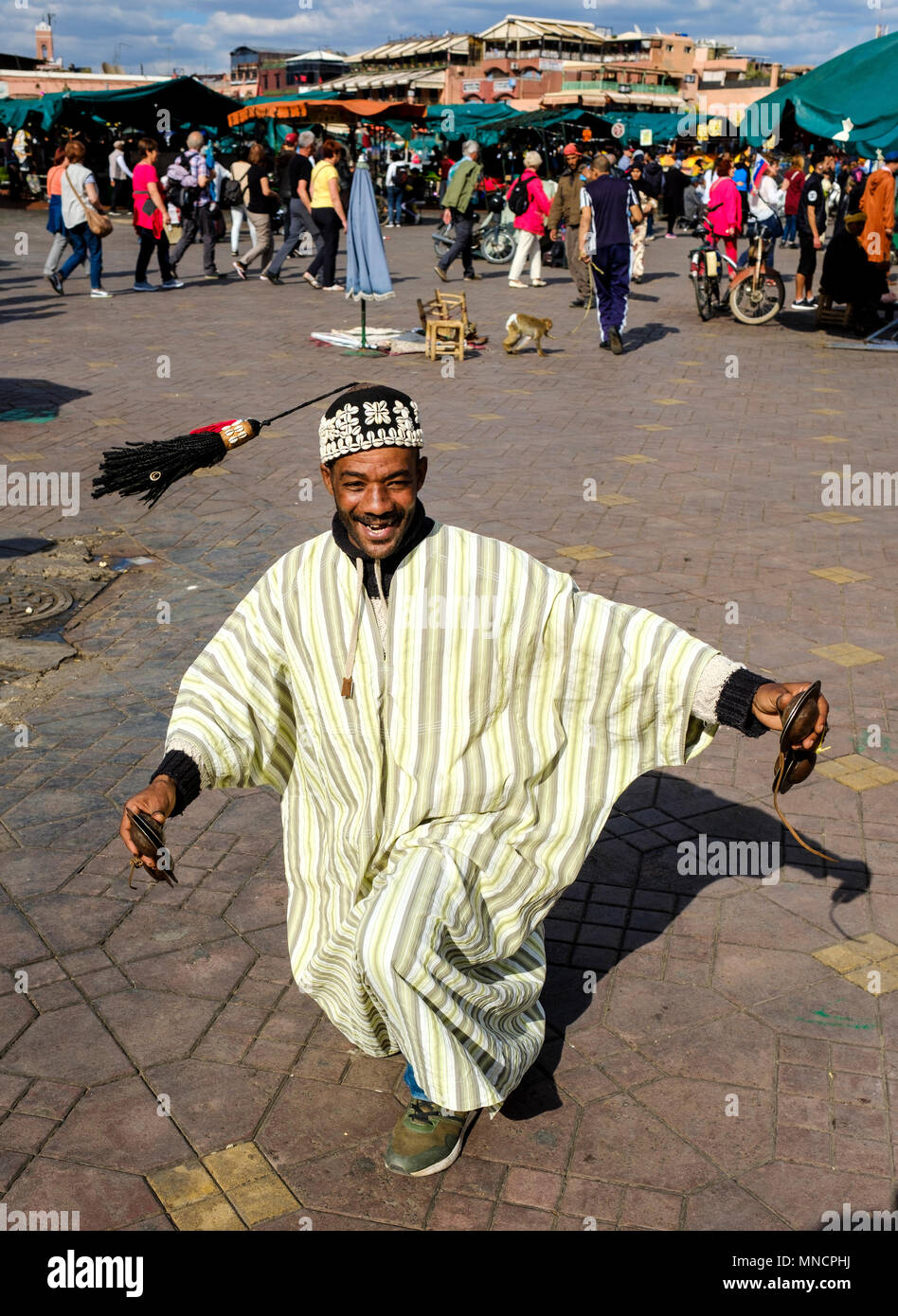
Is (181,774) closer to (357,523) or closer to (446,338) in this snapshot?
(357,523)

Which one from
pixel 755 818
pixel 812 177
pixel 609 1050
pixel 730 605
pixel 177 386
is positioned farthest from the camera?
pixel 812 177

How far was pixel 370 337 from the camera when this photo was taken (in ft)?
46.0

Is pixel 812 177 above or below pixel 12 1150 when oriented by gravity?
above

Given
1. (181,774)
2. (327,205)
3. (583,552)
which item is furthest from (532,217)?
(181,774)

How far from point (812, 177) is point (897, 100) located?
5.10 meters

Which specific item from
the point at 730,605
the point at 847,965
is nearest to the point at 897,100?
the point at 730,605

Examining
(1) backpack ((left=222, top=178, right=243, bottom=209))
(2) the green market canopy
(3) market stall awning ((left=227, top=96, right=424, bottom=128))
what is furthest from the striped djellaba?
(3) market stall awning ((left=227, top=96, right=424, bottom=128))

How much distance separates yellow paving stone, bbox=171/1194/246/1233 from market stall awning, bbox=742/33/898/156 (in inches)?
526

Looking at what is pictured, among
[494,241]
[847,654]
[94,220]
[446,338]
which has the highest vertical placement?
[94,220]

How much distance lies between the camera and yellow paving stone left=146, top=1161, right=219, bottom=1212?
9.25 ft

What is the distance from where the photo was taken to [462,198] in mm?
17484

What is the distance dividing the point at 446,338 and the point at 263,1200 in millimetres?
11927
